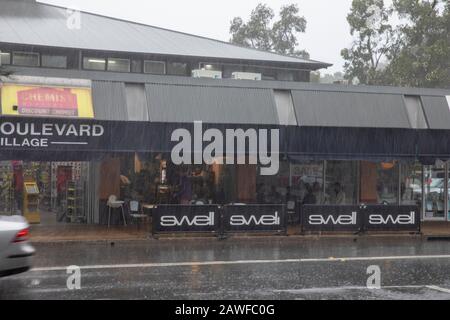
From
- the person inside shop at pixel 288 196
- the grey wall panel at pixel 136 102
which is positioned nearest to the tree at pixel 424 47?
the person inside shop at pixel 288 196

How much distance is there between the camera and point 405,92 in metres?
21.1

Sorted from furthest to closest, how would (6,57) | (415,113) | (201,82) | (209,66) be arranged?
(209,66), (6,57), (415,113), (201,82)

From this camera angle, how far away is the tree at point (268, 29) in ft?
199

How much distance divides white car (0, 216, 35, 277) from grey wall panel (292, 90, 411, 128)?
11.7 m

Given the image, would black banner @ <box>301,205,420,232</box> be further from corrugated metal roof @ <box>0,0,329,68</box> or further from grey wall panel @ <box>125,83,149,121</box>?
corrugated metal roof @ <box>0,0,329,68</box>

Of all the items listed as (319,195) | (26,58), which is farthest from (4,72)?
(319,195)

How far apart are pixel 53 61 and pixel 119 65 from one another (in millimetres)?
2728

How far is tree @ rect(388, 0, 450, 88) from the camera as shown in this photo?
39.7 m

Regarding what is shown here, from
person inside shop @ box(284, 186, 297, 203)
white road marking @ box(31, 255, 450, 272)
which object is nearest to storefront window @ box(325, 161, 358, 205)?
person inside shop @ box(284, 186, 297, 203)

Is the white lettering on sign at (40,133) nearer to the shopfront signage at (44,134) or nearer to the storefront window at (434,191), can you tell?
the shopfront signage at (44,134)

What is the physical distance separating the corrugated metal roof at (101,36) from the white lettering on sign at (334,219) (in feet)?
36.3

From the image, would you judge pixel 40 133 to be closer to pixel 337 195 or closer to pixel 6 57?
pixel 6 57

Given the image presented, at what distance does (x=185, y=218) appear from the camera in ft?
56.3
